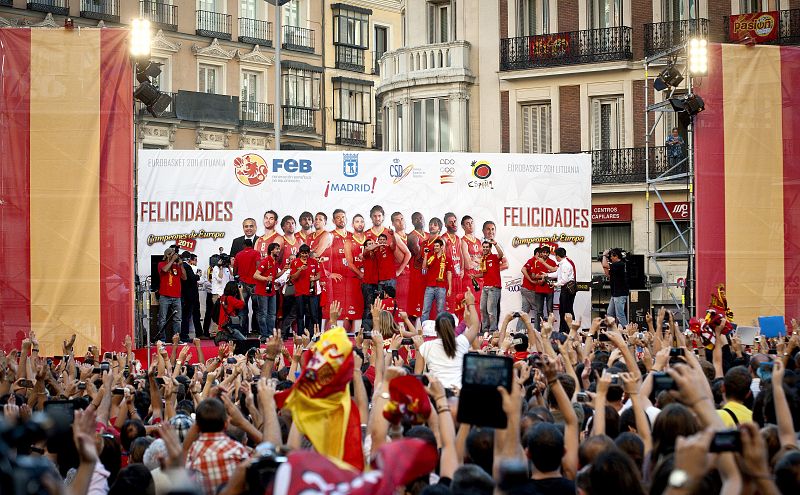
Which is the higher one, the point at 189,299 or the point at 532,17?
the point at 532,17

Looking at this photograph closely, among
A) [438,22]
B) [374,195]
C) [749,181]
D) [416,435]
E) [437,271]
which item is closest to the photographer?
[416,435]

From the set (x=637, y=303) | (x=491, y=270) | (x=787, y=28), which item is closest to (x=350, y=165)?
(x=491, y=270)

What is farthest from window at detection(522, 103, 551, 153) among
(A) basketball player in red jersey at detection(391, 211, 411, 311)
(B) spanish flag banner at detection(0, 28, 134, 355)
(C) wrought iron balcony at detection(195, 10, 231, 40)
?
(B) spanish flag banner at detection(0, 28, 134, 355)

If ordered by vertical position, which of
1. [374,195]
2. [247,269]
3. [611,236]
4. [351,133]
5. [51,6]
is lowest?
[247,269]

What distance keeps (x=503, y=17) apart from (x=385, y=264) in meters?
14.6

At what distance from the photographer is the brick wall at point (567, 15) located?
34.4m

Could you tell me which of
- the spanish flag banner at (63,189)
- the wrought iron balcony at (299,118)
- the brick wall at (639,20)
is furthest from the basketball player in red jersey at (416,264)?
the wrought iron balcony at (299,118)

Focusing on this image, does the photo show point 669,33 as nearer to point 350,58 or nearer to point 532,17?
point 532,17

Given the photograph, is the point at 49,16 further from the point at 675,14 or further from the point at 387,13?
the point at 675,14

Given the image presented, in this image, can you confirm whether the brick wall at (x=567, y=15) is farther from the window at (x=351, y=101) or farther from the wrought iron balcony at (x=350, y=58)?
the wrought iron balcony at (x=350, y=58)

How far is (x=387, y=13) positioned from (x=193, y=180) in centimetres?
3010

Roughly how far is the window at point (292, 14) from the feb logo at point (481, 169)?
25121mm

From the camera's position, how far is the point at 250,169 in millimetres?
23062

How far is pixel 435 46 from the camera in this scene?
3516 cm
